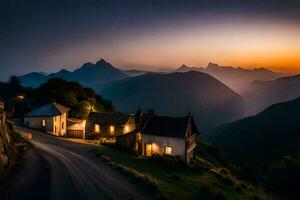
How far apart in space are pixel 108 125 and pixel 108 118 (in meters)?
1.73

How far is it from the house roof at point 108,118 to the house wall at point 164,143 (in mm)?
10596

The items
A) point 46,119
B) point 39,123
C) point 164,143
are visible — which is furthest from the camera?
point 39,123

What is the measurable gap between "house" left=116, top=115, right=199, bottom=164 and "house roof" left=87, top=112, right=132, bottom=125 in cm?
788

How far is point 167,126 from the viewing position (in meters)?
61.5

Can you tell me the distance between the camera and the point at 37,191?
23.5 meters

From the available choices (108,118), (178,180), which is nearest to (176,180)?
(178,180)

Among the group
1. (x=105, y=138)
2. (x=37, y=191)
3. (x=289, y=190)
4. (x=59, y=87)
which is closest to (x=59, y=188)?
(x=37, y=191)

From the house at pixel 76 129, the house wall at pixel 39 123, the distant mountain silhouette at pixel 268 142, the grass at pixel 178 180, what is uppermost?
the house wall at pixel 39 123

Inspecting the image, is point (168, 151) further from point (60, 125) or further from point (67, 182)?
point (67, 182)

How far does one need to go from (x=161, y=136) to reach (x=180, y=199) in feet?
112

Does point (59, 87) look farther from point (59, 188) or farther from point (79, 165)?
Result: point (59, 188)

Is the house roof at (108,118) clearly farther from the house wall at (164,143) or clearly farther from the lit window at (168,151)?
the lit window at (168,151)

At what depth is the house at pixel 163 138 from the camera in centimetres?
5881

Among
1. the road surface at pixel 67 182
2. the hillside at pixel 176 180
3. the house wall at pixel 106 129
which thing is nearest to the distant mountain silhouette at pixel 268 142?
the house wall at pixel 106 129
